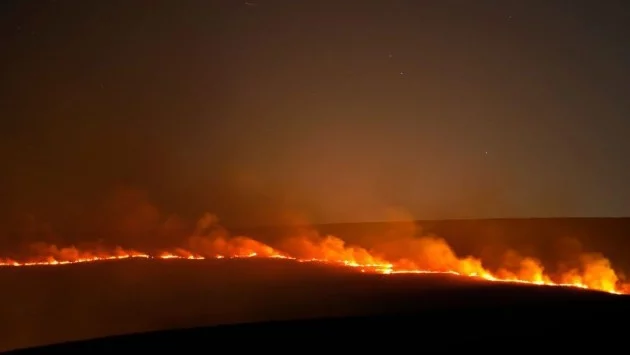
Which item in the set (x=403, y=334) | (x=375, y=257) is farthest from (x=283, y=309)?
(x=375, y=257)

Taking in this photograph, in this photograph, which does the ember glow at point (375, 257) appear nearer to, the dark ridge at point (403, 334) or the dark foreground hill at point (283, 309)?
the dark foreground hill at point (283, 309)

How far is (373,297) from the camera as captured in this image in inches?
1021

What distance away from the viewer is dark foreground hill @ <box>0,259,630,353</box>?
1492 cm

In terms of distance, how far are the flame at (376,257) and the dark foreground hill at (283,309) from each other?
3.90m

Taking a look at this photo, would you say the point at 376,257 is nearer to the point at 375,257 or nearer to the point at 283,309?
the point at 375,257

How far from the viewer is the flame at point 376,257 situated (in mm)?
34906

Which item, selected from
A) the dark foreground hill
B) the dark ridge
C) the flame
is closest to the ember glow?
the flame

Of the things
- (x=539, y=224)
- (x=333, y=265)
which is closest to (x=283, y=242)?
(x=333, y=265)

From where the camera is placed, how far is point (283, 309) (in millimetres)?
23500

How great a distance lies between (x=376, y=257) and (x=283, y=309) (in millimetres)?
27407

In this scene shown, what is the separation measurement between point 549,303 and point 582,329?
18.3 feet

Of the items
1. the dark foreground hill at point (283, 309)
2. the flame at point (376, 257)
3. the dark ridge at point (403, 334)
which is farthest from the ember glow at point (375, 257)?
the dark ridge at point (403, 334)

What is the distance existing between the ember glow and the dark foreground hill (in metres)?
3.99

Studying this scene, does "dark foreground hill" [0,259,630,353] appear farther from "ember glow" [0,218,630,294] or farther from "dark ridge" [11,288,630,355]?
"ember glow" [0,218,630,294]
